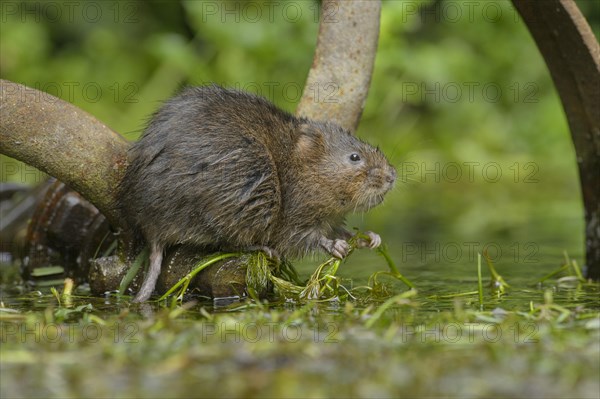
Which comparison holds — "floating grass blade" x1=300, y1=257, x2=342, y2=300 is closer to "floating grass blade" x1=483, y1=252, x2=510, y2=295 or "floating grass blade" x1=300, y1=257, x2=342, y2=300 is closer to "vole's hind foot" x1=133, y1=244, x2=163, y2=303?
"vole's hind foot" x1=133, y1=244, x2=163, y2=303

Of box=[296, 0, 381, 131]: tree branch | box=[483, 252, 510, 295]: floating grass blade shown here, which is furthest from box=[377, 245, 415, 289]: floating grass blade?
box=[296, 0, 381, 131]: tree branch

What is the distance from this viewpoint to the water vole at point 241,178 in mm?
3930

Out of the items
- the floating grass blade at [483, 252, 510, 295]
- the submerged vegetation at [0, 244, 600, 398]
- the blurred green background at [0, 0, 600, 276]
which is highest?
the blurred green background at [0, 0, 600, 276]

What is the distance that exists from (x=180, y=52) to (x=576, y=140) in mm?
4732

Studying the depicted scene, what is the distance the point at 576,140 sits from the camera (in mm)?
4977

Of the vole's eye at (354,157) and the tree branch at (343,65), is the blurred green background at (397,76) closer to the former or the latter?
the tree branch at (343,65)

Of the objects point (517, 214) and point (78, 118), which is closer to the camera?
point (78, 118)

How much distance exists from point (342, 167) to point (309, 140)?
0.66 feet

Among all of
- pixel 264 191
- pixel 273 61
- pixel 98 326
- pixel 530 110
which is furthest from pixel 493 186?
pixel 98 326

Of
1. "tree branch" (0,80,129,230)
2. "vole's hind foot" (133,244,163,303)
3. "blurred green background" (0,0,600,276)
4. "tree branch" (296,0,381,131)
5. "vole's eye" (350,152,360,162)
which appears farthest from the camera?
"blurred green background" (0,0,600,276)

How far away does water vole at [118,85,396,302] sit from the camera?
393cm

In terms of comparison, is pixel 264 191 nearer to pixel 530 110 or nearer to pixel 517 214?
pixel 517 214

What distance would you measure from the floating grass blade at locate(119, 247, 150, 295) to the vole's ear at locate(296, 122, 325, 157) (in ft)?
2.63

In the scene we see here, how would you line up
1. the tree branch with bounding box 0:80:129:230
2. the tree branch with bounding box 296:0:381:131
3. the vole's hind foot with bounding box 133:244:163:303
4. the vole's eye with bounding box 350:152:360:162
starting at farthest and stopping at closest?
the tree branch with bounding box 296:0:381:131
the vole's eye with bounding box 350:152:360:162
the vole's hind foot with bounding box 133:244:163:303
the tree branch with bounding box 0:80:129:230
